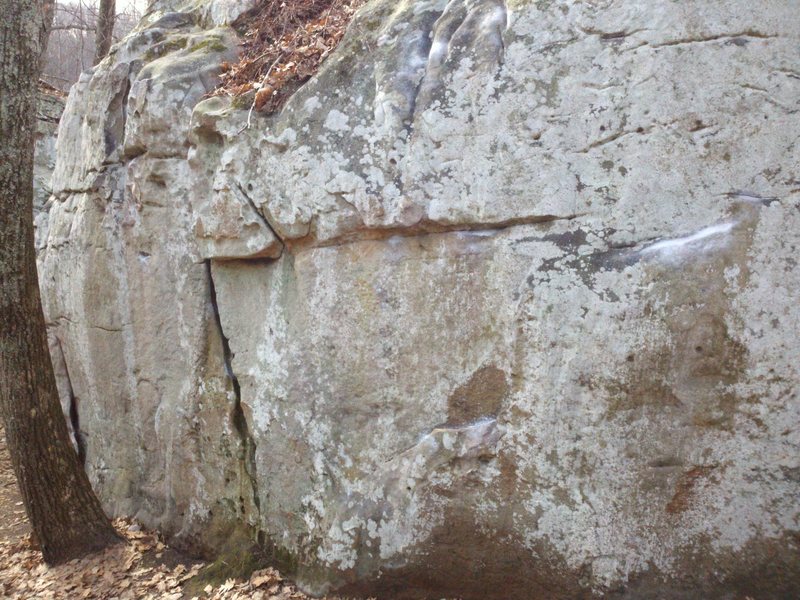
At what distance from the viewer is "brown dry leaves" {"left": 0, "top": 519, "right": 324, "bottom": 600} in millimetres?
4637

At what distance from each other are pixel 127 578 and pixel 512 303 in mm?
3477

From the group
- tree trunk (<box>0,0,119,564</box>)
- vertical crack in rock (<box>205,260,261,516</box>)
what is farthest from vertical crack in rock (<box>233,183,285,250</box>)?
tree trunk (<box>0,0,119,564</box>)

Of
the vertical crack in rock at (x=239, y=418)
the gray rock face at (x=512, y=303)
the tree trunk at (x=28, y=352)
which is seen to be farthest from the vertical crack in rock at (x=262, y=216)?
the tree trunk at (x=28, y=352)

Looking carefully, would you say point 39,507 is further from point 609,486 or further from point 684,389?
point 684,389

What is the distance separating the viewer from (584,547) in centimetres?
384

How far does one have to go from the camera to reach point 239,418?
5129 mm

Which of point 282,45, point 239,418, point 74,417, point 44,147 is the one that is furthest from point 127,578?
point 44,147

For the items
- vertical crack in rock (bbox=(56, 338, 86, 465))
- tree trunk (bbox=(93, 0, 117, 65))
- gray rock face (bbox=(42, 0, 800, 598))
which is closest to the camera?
gray rock face (bbox=(42, 0, 800, 598))

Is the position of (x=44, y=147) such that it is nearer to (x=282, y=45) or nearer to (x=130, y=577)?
(x=282, y=45)

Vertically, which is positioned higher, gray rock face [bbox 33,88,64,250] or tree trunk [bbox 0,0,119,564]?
gray rock face [bbox 33,88,64,250]

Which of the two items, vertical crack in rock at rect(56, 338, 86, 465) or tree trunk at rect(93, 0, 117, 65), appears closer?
vertical crack in rock at rect(56, 338, 86, 465)

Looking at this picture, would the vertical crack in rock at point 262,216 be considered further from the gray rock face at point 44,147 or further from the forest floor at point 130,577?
the gray rock face at point 44,147

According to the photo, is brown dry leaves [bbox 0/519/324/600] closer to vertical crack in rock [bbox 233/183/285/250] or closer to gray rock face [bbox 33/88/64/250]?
vertical crack in rock [bbox 233/183/285/250]

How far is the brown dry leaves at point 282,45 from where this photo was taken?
15.7ft
